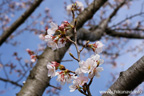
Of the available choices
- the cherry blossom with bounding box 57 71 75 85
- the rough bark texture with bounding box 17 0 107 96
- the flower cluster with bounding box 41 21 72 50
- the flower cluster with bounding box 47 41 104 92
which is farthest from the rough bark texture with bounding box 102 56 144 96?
the rough bark texture with bounding box 17 0 107 96

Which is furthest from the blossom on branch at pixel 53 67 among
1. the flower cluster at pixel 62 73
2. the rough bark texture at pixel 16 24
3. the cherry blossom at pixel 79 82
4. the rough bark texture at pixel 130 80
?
the rough bark texture at pixel 16 24

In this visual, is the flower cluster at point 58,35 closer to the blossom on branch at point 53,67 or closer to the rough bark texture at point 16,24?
the blossom on branch at point 53,67

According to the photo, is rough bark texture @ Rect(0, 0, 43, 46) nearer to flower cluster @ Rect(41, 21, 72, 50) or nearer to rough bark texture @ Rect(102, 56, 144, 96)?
flower cluster @ Rect(41, 21, 72, 50)

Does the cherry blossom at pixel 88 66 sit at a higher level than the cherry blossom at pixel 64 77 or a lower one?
lower

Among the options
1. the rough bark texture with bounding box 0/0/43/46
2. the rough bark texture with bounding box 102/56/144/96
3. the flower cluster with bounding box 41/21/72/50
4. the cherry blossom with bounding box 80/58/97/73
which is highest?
the rough bark texture with bounding box 0/0/43/46

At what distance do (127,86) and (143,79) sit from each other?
0.10 metres

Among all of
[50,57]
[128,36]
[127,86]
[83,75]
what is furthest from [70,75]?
[128,36]

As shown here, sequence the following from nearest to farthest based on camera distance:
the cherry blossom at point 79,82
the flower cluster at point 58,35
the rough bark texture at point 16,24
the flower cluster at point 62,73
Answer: the cherry blossom at point 79,82 → the flower cluster at point 62,73 → the flower cluster at point 58,35 → the rough bark texture at point 16,24

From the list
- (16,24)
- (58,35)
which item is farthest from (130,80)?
(16,24)

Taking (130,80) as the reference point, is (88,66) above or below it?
above

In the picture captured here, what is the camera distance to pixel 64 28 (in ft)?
3.22

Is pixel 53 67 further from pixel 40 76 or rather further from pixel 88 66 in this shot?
pixel 40 76

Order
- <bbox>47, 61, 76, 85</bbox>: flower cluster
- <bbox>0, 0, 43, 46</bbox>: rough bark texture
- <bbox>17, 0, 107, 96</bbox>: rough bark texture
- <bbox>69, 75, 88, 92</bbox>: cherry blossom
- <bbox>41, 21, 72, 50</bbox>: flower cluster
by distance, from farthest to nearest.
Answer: <bbox>0, 0, 43, 46</bbox>: rough bark texture
<bbox>17, 0, 107, 96</bbox>: rough bark texture
<bbox>41, 21, 72, 50</bbox>: flower cluster
<bbox>47, 61, 76, 85</bbox>: flower cluster
<bbox>69, 75, 88, 92</bbox>: cherry blossom

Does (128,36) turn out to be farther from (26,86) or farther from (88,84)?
(88,84)
